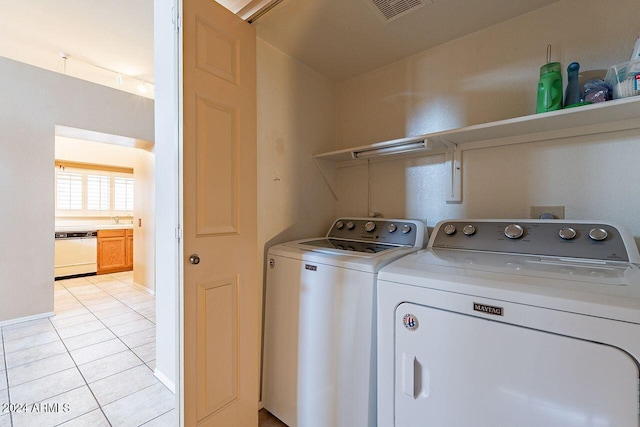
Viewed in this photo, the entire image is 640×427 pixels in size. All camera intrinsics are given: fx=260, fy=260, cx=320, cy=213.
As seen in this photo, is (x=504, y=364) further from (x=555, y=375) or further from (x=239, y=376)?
(x=239, y=376)

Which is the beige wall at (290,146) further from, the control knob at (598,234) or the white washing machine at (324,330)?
the control knob at (598,234)

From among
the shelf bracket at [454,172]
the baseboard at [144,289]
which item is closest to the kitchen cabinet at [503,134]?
the shelf bracket at [454,172]

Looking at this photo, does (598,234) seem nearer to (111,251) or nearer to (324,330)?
(324,330)

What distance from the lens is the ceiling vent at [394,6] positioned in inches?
51.9

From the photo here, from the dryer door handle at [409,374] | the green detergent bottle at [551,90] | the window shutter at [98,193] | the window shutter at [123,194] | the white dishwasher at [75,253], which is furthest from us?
the window shutter at [123,194]

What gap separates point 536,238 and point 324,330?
3.47 ft

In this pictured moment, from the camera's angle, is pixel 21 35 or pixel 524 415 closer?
pixel 524 415

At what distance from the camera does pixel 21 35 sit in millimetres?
2576

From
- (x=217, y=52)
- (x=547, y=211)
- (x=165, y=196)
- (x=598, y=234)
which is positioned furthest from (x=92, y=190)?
(x=598, y=234)

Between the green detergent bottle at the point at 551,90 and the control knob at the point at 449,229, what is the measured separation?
663 mm

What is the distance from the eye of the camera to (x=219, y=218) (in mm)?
1200

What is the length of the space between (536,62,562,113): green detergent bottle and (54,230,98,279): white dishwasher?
6.19 m

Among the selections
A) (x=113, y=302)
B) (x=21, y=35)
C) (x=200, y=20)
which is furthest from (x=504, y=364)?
(x=21, y=35)

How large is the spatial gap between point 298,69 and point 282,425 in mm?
2213
